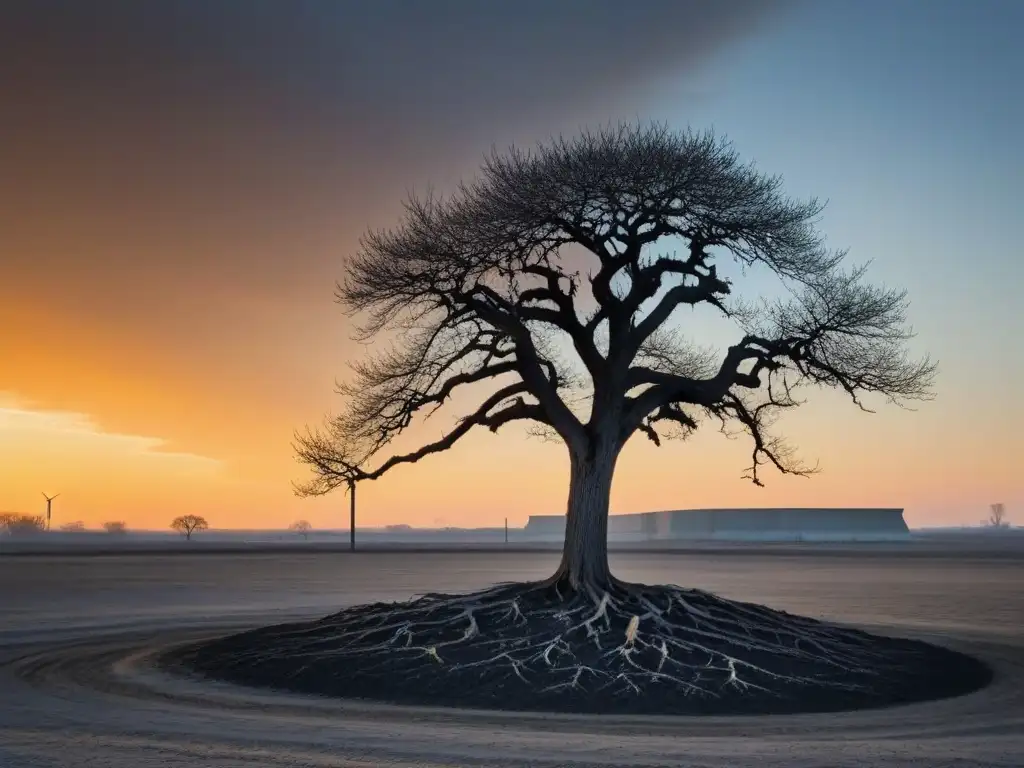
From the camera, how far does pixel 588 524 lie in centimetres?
2509

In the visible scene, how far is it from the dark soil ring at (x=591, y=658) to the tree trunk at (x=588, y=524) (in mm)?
444

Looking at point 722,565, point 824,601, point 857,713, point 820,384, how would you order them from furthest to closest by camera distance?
point 722,565
point 824,601
point 820,384
point 857,713

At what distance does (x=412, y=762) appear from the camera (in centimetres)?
1323

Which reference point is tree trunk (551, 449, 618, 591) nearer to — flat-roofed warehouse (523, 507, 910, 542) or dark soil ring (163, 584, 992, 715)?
dark soil ring (163, 584, 992, 715)

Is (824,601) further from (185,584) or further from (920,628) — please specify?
(185,584)

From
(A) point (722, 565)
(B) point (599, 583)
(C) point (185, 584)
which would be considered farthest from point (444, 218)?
(A) point (722, 565)

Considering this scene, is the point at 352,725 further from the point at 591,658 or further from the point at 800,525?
the point at 800,525

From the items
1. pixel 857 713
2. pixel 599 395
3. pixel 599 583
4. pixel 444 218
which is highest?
pixel 444 218

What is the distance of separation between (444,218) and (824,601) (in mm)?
24817

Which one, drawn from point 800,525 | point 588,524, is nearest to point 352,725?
point 588,524

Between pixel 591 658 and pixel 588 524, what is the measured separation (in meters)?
4.56

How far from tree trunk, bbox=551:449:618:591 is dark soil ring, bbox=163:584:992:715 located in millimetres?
444

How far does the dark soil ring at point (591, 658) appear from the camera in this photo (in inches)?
762

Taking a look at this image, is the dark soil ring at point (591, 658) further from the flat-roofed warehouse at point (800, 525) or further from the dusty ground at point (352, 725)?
the flat-roofed warehouse at point (800, 525)
